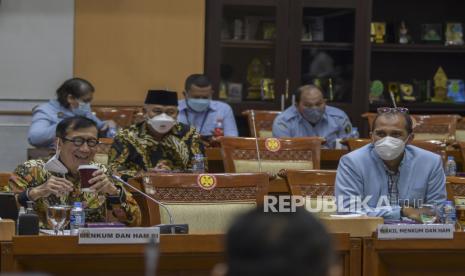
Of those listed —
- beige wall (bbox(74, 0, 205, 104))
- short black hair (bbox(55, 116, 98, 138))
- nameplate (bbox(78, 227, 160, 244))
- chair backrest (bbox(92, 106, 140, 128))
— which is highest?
beige wall (bbox(74, 0, 205, 104))

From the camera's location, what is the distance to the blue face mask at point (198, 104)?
8.15 meters

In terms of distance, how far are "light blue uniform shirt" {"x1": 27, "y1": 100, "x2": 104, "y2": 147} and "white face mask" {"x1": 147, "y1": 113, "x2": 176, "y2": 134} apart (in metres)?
1.37

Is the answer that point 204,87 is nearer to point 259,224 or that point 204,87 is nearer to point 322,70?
point 322,70

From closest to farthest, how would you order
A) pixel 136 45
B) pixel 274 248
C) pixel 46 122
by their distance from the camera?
1. pixel 274 248
2. pixel 46 122
3. pixel 136 45

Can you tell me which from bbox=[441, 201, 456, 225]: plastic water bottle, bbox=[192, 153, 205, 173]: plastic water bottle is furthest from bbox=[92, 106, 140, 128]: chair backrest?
bbox=[441, 201, 456, 225]: plastic water bottle

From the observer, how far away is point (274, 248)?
1.57m

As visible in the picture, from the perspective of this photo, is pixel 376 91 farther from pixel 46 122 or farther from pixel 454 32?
pixel 46 122

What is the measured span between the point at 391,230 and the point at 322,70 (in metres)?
6.25

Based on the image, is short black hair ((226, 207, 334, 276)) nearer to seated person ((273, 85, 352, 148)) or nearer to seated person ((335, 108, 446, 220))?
seated person ((335, 108, 446, 220))

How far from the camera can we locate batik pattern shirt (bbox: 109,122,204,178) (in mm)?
6070

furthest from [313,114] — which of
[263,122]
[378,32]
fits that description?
[378,32]

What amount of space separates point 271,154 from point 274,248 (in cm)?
457

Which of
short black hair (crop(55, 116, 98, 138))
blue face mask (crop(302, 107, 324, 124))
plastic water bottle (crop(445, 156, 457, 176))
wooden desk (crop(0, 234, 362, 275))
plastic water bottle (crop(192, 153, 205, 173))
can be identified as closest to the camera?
wooden desk (crop(0, 234, 362, 275))

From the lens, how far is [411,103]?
10.1 meters
